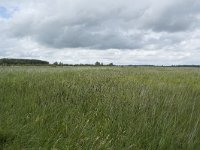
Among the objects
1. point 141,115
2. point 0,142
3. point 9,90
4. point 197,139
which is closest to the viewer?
point 0,142

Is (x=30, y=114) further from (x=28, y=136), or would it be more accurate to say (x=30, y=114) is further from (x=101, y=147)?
(x=101, y=147)

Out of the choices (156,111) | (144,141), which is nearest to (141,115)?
(156,111)

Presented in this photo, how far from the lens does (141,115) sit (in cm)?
738

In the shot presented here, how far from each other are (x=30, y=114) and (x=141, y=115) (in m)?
2.25

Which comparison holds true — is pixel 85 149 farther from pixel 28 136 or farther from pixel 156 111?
pixel 156 111

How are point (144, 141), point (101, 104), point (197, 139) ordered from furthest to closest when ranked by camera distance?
point (101, 104) < point (197, 139) < point (144, 141)

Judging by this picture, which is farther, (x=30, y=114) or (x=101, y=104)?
(x=101, y=104)

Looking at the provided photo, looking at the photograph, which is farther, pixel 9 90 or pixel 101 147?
pixel 9 90

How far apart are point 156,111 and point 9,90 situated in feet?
12.1

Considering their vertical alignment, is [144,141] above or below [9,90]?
below

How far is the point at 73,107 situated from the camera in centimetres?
768

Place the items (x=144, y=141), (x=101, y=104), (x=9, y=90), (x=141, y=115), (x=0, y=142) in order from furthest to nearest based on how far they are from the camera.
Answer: (x=9, y=90), (x=101, y=104), (x=141, y=115), (x=144, y=141), (x=0, y=142)

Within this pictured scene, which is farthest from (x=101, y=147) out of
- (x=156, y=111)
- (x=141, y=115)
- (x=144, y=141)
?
(x=156, y=111)

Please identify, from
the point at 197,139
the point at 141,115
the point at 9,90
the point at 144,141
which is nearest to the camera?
the point at 144,141
